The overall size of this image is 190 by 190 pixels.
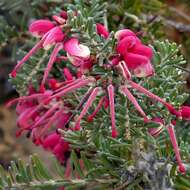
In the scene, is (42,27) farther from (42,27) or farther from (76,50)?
(76,50)

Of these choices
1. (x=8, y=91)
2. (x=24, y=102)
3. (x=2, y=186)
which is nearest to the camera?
(x=2, y=186)

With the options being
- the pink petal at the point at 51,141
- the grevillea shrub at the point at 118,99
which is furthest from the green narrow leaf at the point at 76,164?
the pink petal at the point at 51,141

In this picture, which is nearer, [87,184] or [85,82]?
[85,82]

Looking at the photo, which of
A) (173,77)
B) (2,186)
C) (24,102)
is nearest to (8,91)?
(24,102)

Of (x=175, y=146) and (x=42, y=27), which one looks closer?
(x=175, y=146)

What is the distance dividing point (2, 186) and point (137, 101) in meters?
0.31

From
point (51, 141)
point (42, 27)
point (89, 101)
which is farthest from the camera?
point (51, 141)

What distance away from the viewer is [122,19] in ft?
4.49

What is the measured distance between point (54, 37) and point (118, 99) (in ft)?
0.46

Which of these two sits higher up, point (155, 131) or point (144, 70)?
point (144, 70)

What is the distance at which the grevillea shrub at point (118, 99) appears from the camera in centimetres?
88

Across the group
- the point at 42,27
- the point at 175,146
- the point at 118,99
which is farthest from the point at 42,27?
the point at 175,146

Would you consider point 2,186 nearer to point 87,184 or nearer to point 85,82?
point 87,184

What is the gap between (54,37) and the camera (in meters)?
0.92
